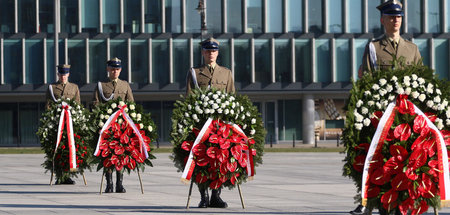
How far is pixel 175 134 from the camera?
541 inches

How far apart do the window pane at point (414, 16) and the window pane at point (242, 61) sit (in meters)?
10.1

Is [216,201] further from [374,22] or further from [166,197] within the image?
[374,22]

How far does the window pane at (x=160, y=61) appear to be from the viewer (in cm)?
6175

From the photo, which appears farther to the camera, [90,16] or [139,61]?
[90,16]

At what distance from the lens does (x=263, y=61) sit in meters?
61.8

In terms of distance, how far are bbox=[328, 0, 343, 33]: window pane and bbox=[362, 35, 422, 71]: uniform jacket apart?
50.6 m

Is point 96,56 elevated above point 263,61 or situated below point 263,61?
above

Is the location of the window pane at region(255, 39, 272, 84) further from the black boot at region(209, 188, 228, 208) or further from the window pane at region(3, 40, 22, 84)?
the black boot at region(209, 188, 228, 208)

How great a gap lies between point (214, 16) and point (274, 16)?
3634 millimetres

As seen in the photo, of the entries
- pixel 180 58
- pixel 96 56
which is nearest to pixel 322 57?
pixel 180 58

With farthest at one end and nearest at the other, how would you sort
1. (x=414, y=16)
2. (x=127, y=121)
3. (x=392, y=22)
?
(x=414, y=16)
(x=127, y=121)
(x=392, y=22)

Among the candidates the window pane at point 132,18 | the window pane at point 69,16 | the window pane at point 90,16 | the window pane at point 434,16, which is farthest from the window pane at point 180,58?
the window pane at point 434,16

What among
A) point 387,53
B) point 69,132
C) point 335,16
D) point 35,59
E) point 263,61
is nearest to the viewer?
point 387,53

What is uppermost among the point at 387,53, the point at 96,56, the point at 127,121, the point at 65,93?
the point at 96,56
